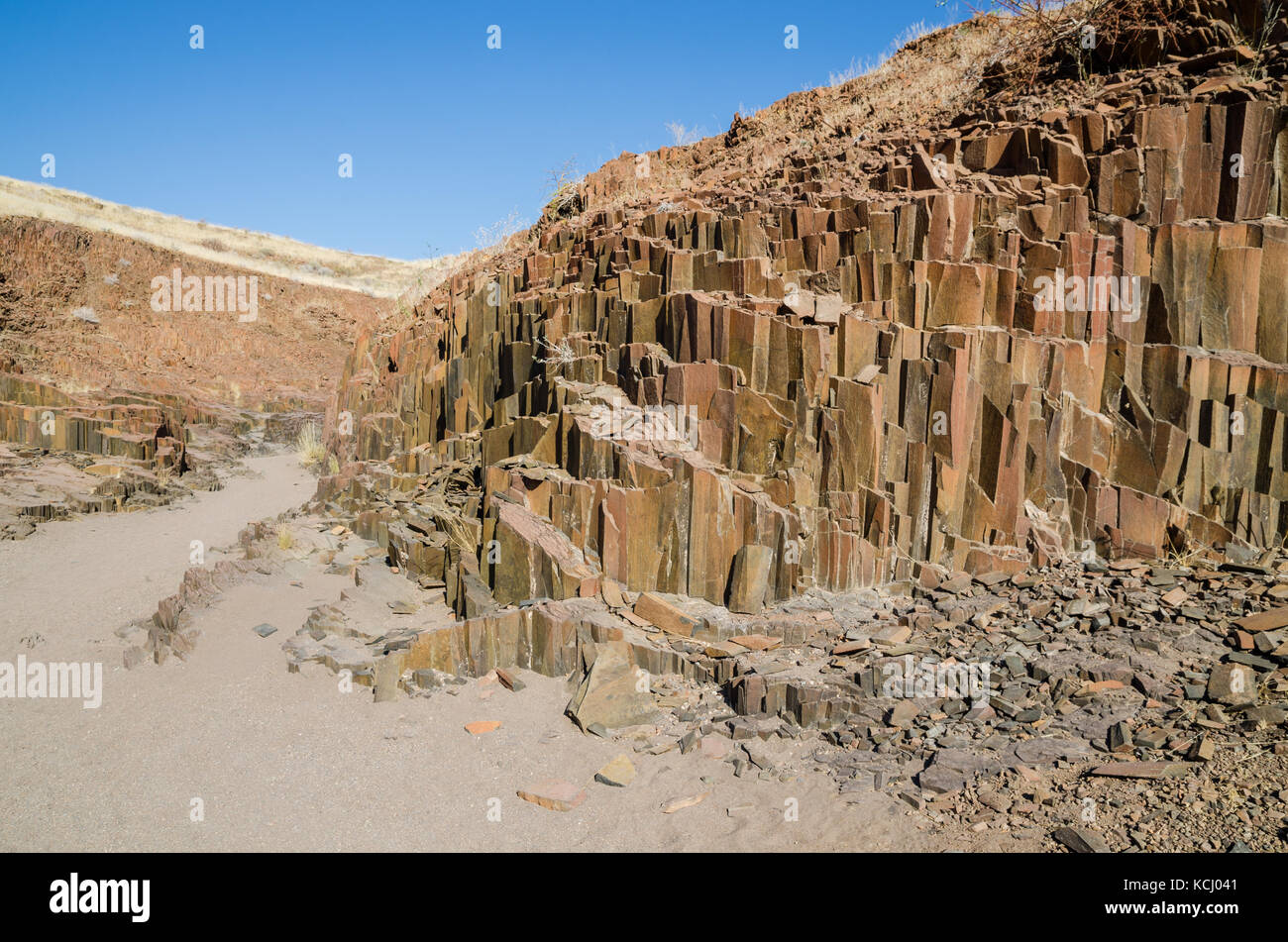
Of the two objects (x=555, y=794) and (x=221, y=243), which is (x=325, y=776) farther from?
(x=221, y=243)

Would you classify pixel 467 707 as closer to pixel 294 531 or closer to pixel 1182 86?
pixel 294 531

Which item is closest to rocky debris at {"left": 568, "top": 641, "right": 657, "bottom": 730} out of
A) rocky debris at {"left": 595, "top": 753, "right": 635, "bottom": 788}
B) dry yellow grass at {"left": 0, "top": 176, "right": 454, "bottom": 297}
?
rocky debris at {"left": 595, "top": 753, "right": 635, "bottom": 788}

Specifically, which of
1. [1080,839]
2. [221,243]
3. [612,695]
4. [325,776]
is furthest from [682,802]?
[221,243]

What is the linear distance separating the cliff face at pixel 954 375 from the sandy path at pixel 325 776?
199 centimetres

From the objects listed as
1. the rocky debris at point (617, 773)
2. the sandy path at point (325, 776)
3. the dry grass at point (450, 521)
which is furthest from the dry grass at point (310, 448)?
the rocky debris at point (617, 773)

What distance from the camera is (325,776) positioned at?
20.9ft

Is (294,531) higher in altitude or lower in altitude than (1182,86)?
lower

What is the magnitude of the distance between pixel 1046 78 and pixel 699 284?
670 cm

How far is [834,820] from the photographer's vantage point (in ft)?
17.6

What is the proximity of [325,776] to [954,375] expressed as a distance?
739 centimetres

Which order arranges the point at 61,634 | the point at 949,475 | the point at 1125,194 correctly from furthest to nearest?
1. the point at 61,634
2. the point at 1125,194
3. the point at 949,475

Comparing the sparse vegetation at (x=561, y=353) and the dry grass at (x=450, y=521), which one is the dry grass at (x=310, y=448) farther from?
the sparse vegetation at (x=561, y=353)

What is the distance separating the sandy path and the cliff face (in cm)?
199
